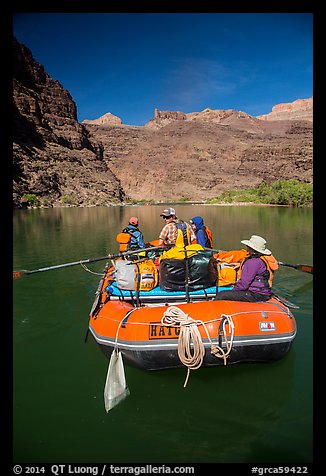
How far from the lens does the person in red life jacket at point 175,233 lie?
20.1ft

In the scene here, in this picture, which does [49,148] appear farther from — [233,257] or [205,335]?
[205,335]

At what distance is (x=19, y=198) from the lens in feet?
176

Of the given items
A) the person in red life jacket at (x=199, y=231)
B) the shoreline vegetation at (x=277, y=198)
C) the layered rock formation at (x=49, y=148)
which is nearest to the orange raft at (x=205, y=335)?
→ the person in red life jacket at (x=199, y=231)

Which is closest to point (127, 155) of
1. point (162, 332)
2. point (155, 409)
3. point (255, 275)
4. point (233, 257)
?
point (233, 257)

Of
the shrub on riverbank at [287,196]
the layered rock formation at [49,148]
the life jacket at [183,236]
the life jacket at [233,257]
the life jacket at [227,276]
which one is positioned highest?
the layered rock formation at [49,148]

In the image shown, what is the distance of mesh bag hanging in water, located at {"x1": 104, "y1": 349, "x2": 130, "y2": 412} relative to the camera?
4188mm

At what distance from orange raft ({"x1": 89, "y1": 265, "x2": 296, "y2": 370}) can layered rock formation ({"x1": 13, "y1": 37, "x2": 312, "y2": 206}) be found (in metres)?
53.9

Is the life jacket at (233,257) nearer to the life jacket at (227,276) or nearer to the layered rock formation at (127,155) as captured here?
the life jacket at (227,276)

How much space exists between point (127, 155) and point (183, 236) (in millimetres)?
147046

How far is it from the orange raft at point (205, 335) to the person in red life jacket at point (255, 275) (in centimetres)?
37

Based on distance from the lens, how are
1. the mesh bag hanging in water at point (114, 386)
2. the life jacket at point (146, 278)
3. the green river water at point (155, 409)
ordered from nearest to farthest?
the green river water at point (155, 409), the mesh bag hanging in water at point (114, 386), the life jacket at point (146, 278)

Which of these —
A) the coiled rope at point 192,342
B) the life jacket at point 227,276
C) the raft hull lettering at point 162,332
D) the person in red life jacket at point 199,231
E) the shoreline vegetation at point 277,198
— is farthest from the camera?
the shoreline vegetation at point 277,198
